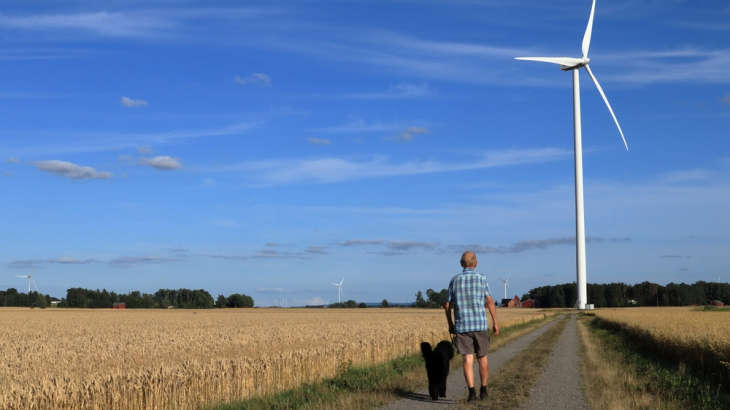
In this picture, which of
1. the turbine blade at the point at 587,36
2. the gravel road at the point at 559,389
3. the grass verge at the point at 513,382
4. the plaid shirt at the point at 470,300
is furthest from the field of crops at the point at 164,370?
the turbine blade at the point at 587,36

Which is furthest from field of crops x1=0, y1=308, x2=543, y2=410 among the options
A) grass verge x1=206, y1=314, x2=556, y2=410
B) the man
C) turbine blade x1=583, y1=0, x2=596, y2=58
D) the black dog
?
turbine blade x1=583, y1=0, x2=596, y2=58

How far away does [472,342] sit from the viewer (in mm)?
10773

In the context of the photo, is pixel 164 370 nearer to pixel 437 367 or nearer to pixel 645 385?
pixel 437 367

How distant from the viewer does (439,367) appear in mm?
11266

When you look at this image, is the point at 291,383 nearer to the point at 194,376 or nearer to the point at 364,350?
the point at 194,376

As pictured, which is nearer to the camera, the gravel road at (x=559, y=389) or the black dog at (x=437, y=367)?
the gravel road at (x=559, y=389)

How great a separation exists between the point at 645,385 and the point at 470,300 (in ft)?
16.2

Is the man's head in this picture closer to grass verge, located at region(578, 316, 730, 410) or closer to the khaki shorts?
the khaki shorts

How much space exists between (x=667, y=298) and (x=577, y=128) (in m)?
147

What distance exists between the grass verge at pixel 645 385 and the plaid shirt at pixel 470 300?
2.37m

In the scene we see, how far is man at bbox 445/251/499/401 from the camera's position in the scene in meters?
10.7

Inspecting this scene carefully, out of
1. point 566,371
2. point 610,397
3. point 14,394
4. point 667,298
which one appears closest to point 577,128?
point 566,371

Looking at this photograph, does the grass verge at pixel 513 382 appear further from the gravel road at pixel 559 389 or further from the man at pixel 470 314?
the man at pixel 470 314

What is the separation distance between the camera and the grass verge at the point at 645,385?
10562mm
